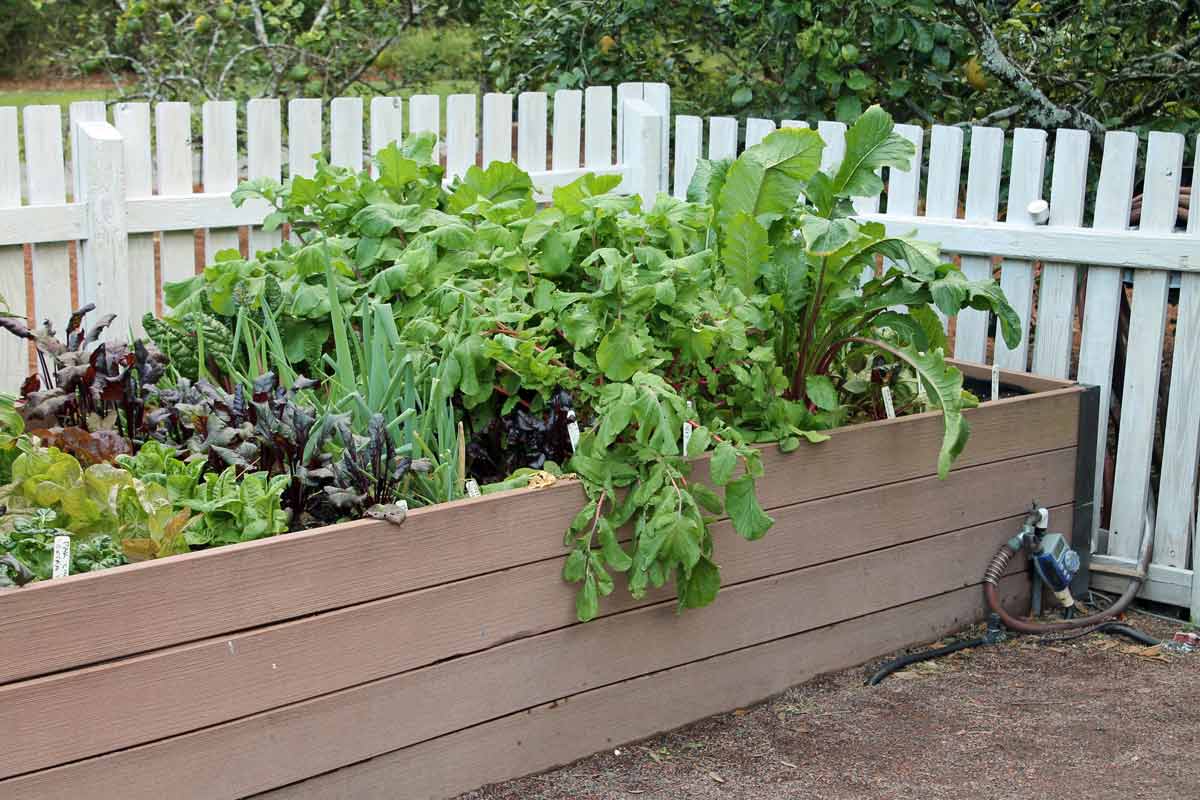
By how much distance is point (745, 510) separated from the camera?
2.99 metres

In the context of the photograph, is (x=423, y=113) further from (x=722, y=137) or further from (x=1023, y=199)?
(x=1023, y=199)

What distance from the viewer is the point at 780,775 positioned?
Result: 299 centimetres

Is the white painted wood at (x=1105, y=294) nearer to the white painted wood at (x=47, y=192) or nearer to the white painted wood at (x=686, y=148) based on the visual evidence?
the white painted wood at (x=686, y=148)

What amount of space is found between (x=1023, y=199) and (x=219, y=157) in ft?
8.34

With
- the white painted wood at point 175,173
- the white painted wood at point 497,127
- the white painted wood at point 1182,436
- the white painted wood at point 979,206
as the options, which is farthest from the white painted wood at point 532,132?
the white painted wood at point 1182,436

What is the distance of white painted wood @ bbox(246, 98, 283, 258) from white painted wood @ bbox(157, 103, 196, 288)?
0.67ft

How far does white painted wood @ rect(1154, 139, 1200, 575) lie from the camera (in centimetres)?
383

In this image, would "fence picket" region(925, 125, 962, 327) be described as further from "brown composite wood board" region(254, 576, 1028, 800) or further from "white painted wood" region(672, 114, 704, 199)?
"brown composite wood board" region(254, 576, 1028, 800)

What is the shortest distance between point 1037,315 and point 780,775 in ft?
6.20

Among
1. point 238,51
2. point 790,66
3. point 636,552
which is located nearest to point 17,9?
point 238,51

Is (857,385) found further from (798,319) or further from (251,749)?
(251,749)

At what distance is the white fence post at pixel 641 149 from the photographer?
5.02 m

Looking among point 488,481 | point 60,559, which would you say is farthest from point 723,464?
point 60,559

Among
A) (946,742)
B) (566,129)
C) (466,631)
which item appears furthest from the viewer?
(566,129)
